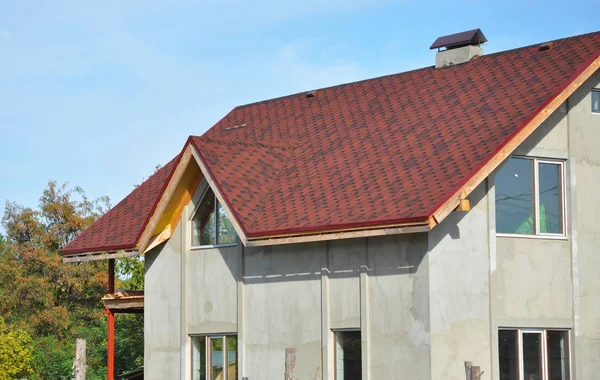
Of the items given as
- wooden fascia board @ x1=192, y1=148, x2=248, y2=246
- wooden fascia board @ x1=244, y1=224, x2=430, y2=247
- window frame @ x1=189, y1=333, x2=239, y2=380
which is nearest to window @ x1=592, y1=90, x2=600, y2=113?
wooden fascia board @ x1=244, y1=224, x2=430, y2=247

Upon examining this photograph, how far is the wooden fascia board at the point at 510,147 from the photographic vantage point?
1828 centimetres

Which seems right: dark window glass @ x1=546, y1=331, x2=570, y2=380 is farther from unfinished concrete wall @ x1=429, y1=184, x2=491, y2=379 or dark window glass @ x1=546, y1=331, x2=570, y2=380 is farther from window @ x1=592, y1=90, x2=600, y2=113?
window @ x1=592, y1=90, x2=600, y2=113

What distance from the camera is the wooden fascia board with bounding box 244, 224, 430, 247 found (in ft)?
60.5

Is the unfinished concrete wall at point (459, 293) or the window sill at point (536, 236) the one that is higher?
the window sill at point (536, 236)

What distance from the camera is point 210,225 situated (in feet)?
77.9

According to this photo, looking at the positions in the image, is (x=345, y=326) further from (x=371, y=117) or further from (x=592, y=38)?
(x=592, y=38)

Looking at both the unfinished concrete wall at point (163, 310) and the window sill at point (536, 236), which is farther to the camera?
the unfinished concrete wall at point (163, 310)

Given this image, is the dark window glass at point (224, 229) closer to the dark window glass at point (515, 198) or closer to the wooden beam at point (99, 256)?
the wooden beam at point (99, 256)

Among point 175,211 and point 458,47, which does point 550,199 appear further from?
point 175,211

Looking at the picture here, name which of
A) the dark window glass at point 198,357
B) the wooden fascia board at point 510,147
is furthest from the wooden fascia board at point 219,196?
the wooden fascia board at point 510,147

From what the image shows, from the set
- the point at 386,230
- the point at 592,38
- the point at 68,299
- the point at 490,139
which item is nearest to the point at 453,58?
the point at 592,38

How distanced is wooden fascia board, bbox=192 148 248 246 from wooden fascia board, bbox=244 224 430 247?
314 millimetres

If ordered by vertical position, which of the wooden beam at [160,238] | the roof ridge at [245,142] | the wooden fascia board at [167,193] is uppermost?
the roof ridge at [245,142]

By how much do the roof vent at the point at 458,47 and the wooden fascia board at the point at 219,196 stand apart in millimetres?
6736
